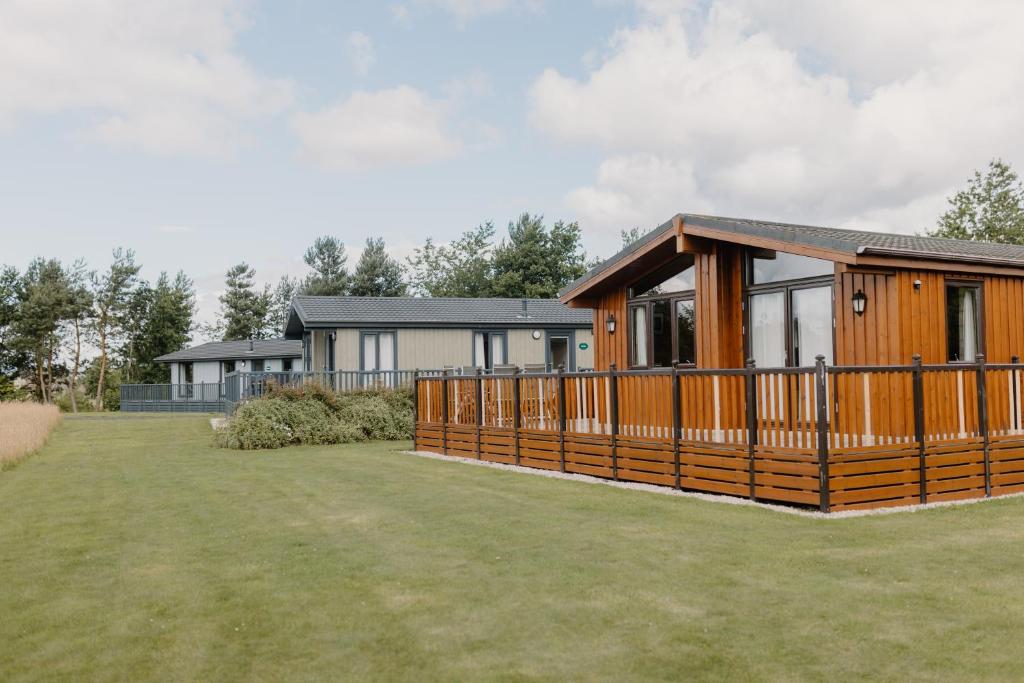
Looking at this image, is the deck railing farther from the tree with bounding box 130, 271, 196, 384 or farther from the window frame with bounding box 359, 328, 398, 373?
the window frame with bounding box 359, 328, 398, 373

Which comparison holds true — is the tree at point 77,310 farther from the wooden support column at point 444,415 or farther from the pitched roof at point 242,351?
the wooden support column at point 444,415

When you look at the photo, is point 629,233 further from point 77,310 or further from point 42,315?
point 42,315

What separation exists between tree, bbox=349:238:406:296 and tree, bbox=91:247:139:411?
1421cm

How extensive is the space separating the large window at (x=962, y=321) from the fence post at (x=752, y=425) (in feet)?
13.5

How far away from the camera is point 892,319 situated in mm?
Answer: 10523

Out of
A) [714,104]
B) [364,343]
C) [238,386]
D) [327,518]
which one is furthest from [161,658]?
[714,104]

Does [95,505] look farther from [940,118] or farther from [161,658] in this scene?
[940,118]

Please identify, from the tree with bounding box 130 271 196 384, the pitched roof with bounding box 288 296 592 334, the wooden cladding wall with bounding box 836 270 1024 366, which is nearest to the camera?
the wooden cladding wall with bounding box 836 270 1024 366

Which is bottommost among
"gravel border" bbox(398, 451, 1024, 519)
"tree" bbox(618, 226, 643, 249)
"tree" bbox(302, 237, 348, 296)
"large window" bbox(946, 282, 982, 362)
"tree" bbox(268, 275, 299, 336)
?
"gravel border" bbox(398, 451, 1024, 519)

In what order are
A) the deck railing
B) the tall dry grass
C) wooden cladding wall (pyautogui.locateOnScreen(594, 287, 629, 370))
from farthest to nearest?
the deck railing, wooden cladding wall (pyautogui.locateOnScreen(594, 287, 629, 370)), the tall dry grass

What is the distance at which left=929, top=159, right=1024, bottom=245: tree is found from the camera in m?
42.0

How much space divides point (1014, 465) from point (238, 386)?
17.3 meters

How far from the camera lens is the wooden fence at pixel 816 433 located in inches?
310

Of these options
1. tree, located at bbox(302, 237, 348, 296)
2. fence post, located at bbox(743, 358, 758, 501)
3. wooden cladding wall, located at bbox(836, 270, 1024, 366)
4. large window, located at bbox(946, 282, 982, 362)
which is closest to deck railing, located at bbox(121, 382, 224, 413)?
tree, located at bbox(302, 237, 348, 296)
